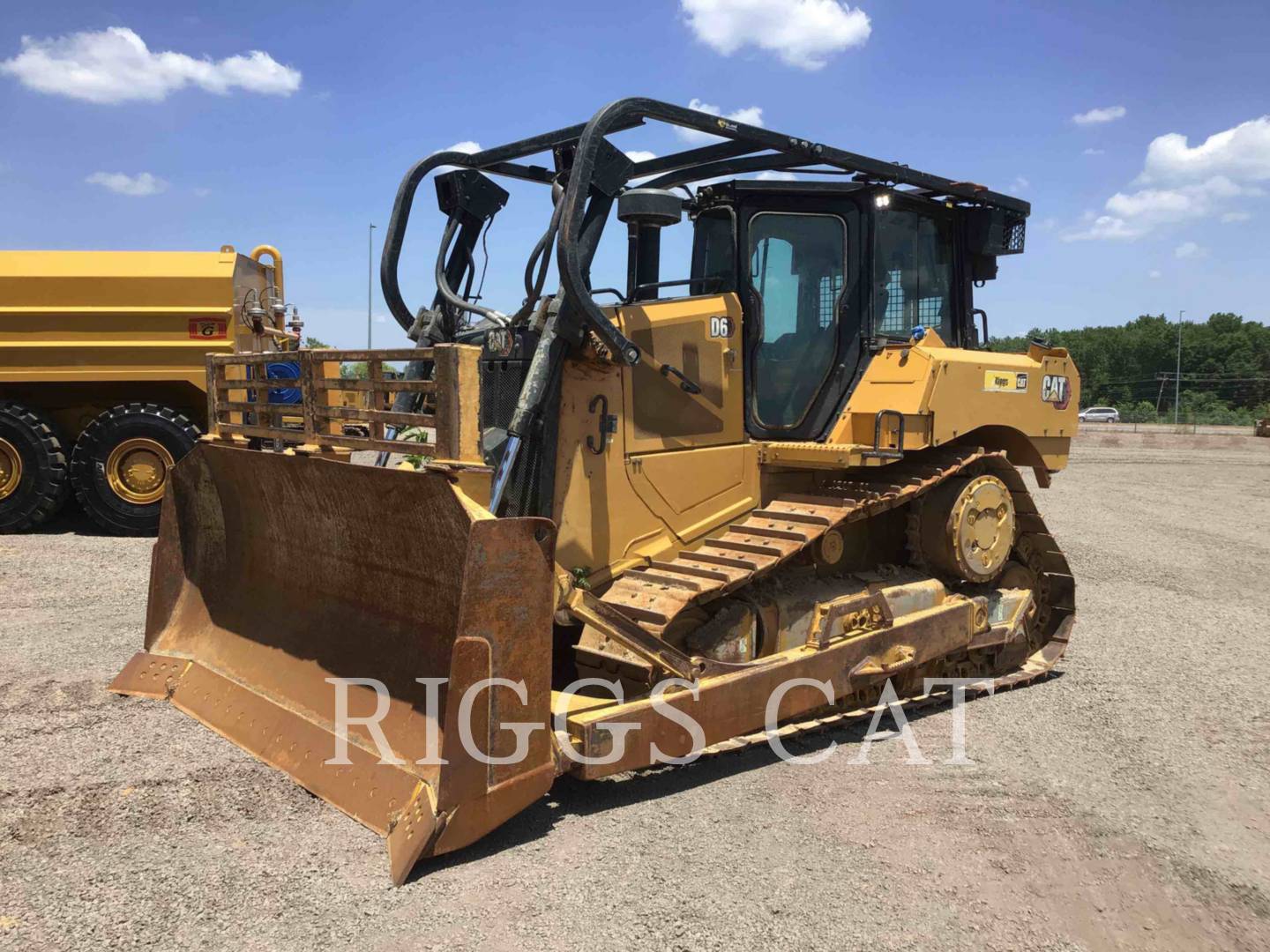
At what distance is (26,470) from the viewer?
33.2ft

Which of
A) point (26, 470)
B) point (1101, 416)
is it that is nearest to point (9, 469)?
point (26, 470)

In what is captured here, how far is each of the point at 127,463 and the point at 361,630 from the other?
720 centimetres

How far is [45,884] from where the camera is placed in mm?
3291

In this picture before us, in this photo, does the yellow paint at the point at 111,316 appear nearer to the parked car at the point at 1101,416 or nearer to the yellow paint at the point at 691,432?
the yellow paint at the point at 691,432

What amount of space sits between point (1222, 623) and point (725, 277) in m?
5.29

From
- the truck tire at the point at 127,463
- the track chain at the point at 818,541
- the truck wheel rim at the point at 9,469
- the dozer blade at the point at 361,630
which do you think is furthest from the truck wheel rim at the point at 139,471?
the track chain at the point at 818,541

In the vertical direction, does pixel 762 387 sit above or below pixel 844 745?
above

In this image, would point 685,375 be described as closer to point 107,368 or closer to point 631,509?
point 631,509

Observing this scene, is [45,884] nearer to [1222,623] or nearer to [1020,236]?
[1020,236]

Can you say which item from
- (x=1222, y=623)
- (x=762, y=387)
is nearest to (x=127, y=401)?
(x=762, y=387)

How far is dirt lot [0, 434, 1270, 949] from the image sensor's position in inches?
123

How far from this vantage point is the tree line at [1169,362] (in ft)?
223

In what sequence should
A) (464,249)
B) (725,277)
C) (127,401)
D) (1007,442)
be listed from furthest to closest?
(127,401)
(1007,442)
(464,249)
(725,277)

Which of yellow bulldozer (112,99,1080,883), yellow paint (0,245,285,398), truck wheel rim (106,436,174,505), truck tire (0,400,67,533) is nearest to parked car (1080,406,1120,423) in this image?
yellow paint (0,245,285,398)
